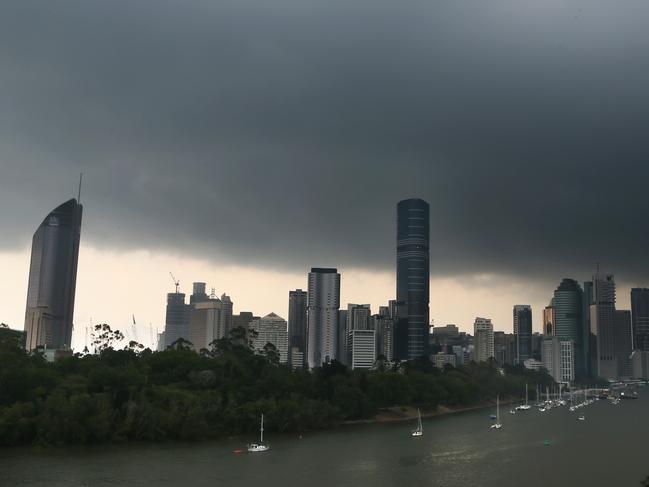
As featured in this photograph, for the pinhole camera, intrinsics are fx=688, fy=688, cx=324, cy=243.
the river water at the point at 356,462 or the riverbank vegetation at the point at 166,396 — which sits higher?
the riverbank vegetation at the point at 166,396

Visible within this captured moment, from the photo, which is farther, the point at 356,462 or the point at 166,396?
the point at 166,396

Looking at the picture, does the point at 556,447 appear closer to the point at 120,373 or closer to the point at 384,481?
the point at 384,481

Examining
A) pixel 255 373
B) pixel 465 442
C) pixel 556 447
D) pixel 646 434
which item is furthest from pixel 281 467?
pixel 646 434

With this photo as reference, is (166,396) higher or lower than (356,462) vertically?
higher

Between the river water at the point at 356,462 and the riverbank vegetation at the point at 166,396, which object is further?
the riverbank vegetation at the point at 166,396

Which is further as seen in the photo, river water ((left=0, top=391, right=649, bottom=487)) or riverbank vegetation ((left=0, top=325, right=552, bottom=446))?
riverbank vegetation ((left=0, top=325, right=552, bottom=446))
